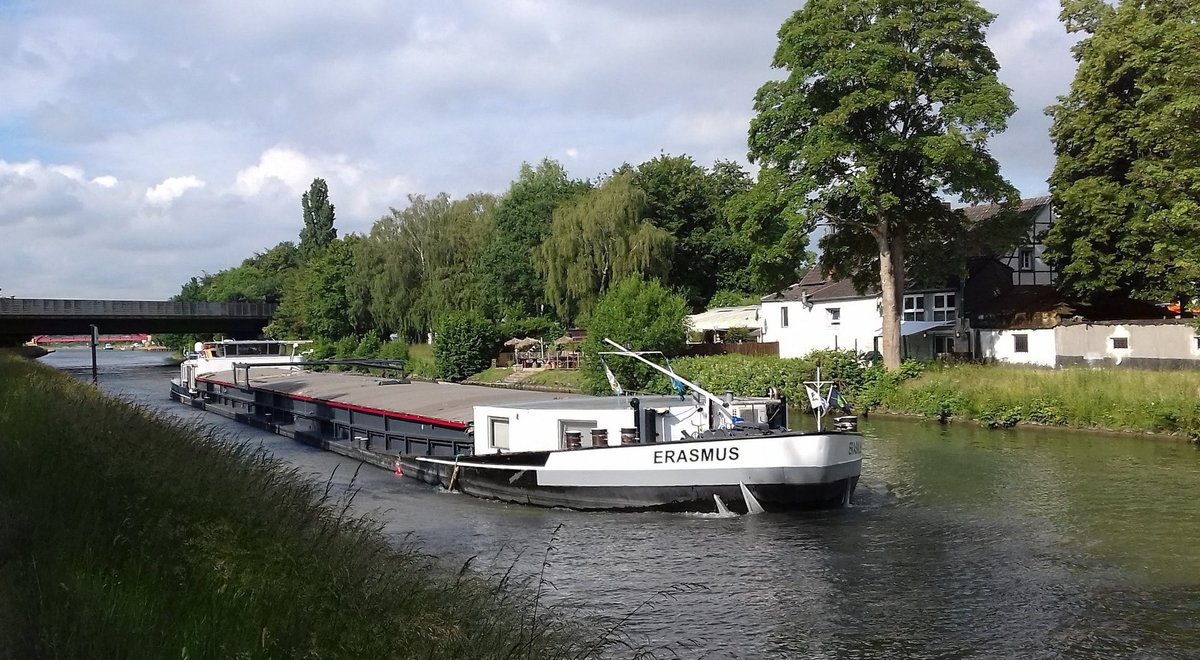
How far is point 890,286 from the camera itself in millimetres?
34719

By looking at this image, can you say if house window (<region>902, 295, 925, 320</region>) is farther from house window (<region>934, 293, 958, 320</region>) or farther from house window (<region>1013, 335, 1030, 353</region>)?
house window (<region>1013, 335, 1030, 353</region>)

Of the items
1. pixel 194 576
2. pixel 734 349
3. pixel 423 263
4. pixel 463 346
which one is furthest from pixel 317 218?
pixel 194 576

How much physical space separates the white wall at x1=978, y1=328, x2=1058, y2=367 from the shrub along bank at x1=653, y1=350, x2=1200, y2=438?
97.0 inches

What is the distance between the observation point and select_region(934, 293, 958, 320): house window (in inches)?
1612

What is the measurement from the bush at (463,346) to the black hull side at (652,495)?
116ft

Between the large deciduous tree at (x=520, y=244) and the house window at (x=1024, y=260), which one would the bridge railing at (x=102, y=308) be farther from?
the house window at (x=1024, y=260)

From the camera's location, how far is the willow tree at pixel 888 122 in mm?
32406

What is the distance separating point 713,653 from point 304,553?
4.90 metres

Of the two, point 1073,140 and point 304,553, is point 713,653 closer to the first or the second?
point 304,553

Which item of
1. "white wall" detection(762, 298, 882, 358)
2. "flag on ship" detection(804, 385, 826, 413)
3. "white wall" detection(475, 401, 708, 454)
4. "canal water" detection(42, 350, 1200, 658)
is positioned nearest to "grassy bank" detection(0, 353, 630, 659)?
"canal water" detection(42, 350, 1200, 658)

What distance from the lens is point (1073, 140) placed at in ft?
120

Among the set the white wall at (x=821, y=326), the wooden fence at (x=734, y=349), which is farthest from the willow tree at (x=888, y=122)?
the wooden fence at (x=734, y=349)

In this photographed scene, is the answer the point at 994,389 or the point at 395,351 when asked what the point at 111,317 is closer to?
the point at 395,351

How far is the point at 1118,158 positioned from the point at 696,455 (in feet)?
87.1
